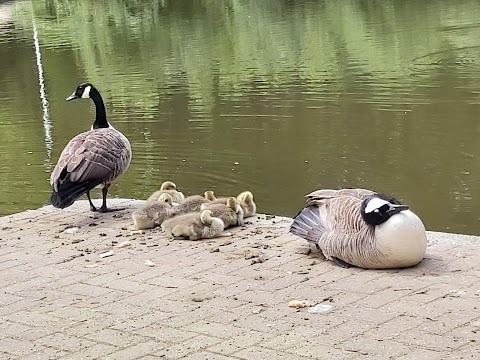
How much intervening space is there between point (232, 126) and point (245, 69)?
5.64 m

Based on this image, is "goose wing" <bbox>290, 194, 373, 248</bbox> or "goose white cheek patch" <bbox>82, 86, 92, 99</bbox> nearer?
"goose wing" <bbox>290, 194, 373, 248</bbox>

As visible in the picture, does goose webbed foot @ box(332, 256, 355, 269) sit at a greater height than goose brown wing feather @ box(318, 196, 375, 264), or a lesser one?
lesser

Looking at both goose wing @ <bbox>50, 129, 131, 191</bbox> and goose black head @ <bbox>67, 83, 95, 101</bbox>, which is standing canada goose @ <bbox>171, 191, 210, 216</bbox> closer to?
goose wing @ <bbox>50, 129, 131, 191</bbox>

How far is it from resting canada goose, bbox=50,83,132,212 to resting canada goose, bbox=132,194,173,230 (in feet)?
2.03

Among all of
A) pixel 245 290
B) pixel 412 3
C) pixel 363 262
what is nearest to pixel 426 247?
pixel 363 262

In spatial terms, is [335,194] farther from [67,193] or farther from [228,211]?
[67,193]

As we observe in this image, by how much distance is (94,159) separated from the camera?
7.36 metres

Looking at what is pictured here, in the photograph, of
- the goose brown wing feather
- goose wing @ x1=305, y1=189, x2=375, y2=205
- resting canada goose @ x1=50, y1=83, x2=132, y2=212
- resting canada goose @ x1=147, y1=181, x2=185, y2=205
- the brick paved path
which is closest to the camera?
the brick paved path

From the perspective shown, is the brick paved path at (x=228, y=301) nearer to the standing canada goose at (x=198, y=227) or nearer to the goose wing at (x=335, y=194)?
the standing canada goose at (x=198, y=227)

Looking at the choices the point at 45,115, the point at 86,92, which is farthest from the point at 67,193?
the point at 45,115

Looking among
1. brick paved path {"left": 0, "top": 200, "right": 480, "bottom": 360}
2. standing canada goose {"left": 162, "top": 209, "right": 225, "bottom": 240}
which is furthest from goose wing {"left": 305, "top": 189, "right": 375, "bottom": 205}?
standing canada goose {"left": 162, "top": 209, "right": 225, "bottom": 240}

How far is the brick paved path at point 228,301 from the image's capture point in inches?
165

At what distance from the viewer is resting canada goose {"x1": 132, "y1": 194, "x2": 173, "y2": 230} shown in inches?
270

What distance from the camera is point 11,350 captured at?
4383mm
